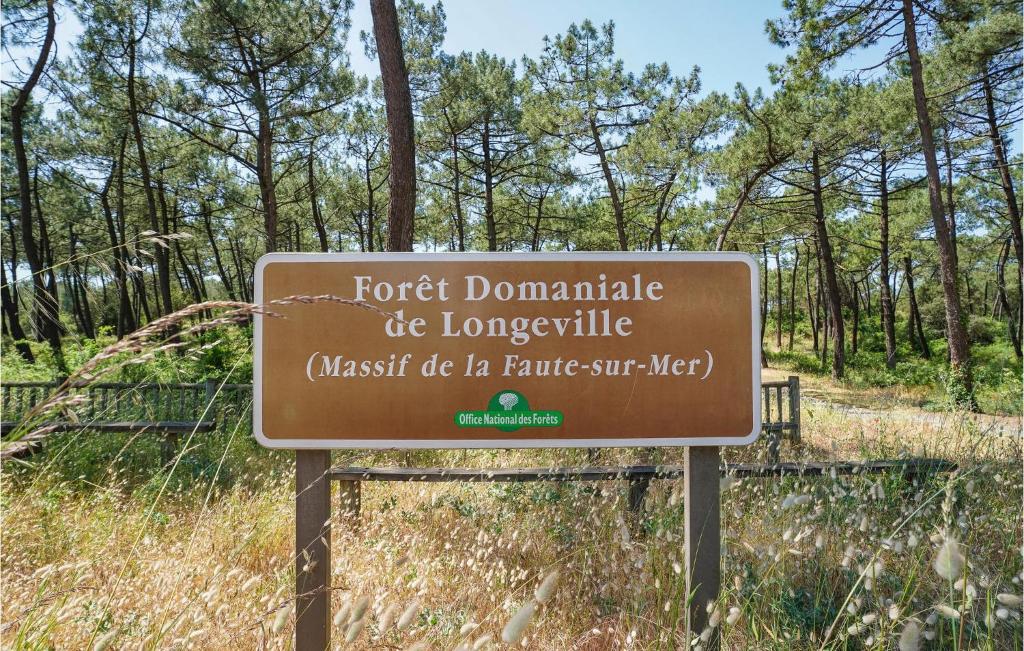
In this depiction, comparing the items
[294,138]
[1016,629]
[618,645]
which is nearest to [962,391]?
[1016,629]

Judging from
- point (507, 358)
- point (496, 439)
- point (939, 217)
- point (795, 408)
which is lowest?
point (795, 408)

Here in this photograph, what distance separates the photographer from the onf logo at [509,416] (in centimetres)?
182

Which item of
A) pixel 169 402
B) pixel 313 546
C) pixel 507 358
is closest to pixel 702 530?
pixel 507 358

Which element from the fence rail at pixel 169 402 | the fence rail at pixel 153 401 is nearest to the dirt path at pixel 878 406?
the fence rail at pixel 169 402

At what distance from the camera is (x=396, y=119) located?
5480 millimetres

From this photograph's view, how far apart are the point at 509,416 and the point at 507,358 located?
0.67 feet

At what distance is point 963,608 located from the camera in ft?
4.19

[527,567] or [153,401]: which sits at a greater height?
[153,401]

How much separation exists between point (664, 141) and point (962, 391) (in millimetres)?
9756

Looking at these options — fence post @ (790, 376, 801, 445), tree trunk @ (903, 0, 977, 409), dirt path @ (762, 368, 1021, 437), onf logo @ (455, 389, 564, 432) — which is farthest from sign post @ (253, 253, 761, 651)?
tree trunk @ (903, 0, 977, 409)

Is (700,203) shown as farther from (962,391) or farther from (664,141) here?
(962,391)

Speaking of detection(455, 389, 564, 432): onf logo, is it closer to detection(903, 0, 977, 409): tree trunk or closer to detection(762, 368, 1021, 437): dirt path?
detection(762, 368, 1021, 437): dirt path

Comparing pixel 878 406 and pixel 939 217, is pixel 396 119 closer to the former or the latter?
pixel 939 217

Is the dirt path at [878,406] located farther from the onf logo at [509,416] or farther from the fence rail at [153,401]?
the fence rail at [153,401]
